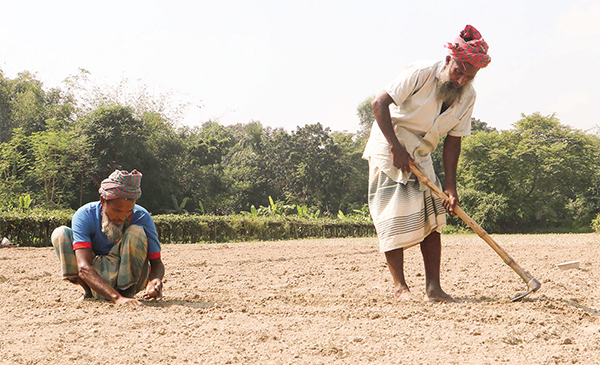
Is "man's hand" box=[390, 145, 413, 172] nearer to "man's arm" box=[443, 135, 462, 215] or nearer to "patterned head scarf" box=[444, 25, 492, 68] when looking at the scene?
"man's arm" box=[443, 135, 462, 215]

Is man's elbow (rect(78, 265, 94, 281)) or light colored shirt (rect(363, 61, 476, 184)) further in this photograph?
light colored shirt (rect(363, 61, 476, 184))

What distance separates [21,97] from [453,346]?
1108 inches

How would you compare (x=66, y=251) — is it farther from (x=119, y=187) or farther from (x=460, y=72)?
(x=460, y=72)

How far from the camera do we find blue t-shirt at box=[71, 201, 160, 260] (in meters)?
3.40

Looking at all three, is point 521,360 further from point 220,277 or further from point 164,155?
point 164,155

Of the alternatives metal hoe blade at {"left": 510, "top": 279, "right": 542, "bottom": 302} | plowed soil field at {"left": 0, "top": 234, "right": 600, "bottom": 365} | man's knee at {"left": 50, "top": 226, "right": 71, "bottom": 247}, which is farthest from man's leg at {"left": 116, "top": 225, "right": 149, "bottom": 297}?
metal hoe blade at {"left": 510, "top": 279, "right": 542, "bottom": 302}

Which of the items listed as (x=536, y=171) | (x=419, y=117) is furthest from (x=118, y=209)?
(x=536, y=171)

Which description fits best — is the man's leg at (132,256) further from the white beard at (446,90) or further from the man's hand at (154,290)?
the white beard at (446,90)

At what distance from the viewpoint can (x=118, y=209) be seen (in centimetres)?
335

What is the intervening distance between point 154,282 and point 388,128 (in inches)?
73.8

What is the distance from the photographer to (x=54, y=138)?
20.1 metres

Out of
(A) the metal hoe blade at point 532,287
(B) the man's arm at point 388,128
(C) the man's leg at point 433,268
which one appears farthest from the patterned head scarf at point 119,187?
(A) the metal hoe blade at point 532,287

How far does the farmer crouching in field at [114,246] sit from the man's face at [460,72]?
2.16 meters

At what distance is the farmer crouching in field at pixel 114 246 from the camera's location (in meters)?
3.32
